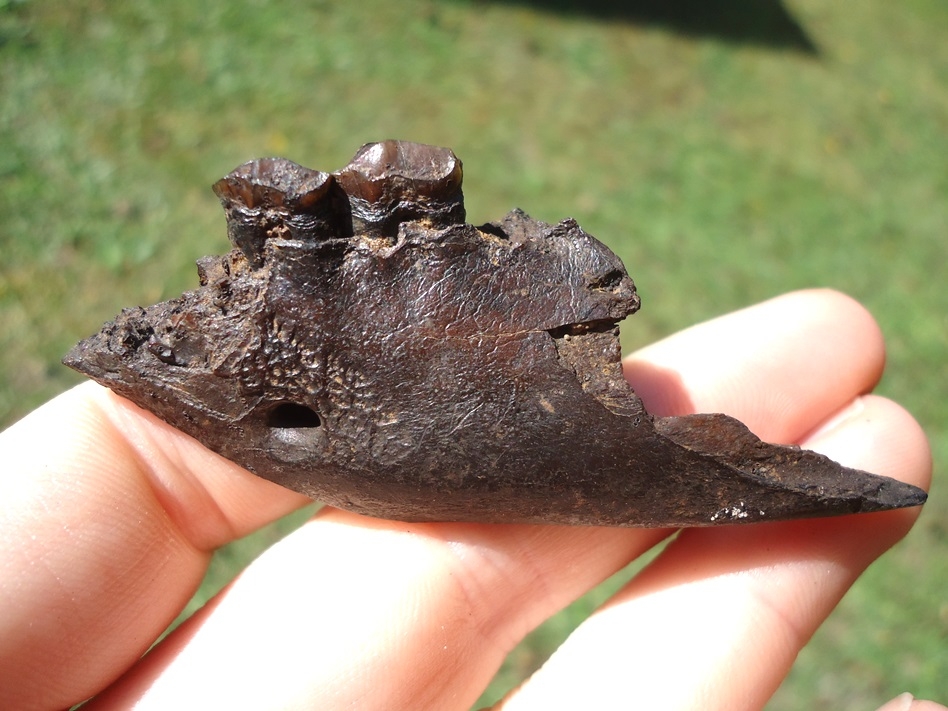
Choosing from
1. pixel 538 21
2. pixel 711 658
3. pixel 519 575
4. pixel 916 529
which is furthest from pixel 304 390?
pixel 538 21

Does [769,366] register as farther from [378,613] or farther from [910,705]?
[378,613]

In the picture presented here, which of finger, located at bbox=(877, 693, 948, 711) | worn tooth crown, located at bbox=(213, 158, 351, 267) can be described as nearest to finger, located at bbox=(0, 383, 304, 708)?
worn tooth crown, located at bbox=(213, 158, 351, 267)

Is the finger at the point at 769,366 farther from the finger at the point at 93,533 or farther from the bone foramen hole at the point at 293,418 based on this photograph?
the finger at the point at 93,533

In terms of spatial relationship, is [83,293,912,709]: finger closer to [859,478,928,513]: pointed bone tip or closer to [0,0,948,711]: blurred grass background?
[859,478,928,513]: pointed bone tip

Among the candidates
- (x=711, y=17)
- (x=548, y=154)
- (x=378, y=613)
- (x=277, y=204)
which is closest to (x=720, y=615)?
(x=378, y=613)

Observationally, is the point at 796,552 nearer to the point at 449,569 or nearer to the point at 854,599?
the point at 449,569

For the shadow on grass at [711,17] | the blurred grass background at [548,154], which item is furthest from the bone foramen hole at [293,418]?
the shadow on grass at [711,17]
